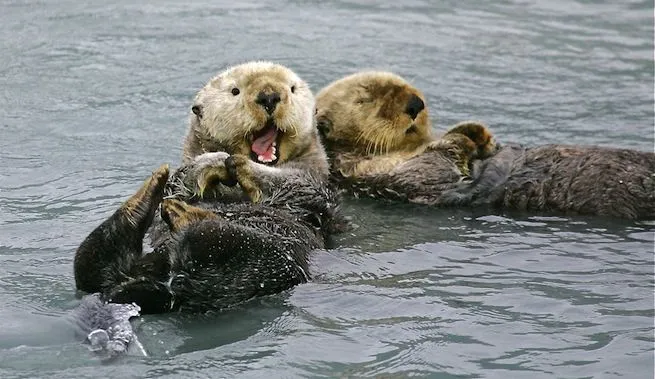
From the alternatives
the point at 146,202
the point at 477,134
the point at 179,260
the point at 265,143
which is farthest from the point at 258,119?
the point at 477,134

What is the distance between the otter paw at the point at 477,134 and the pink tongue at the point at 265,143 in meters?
1.23

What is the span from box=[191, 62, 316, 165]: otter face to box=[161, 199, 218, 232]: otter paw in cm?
119

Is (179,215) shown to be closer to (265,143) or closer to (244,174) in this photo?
(244,174)

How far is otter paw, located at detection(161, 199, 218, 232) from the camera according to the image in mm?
4633

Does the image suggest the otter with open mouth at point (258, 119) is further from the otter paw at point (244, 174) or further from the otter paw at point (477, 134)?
the otter paw at point (477, 134)

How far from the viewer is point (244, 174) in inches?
217

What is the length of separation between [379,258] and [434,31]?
201 inches

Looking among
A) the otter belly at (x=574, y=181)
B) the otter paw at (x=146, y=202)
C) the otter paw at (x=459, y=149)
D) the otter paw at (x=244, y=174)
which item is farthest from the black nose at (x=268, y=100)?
the otter belly at (x=574, y=181)

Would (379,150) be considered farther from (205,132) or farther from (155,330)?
(155,330)

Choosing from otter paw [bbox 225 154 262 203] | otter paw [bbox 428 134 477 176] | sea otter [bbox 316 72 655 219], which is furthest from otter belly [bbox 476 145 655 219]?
otter paw [bbox 225 154 262 203]

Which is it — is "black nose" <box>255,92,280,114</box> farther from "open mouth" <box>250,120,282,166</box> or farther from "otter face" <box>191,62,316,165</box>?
"open mouth" <box>250,120,282,166</box>

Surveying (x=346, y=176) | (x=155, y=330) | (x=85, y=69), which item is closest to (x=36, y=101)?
(x=85, y=69)

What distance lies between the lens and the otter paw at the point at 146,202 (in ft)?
15.5

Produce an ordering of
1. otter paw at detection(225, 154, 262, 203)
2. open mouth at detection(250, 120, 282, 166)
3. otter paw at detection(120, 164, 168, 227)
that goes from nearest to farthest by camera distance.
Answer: otter paw at detection(120, 164, 168, 227)
otter paw at detection(225, 154, 262, 203)
open mouth at detection(250, 120, 282, 166)
